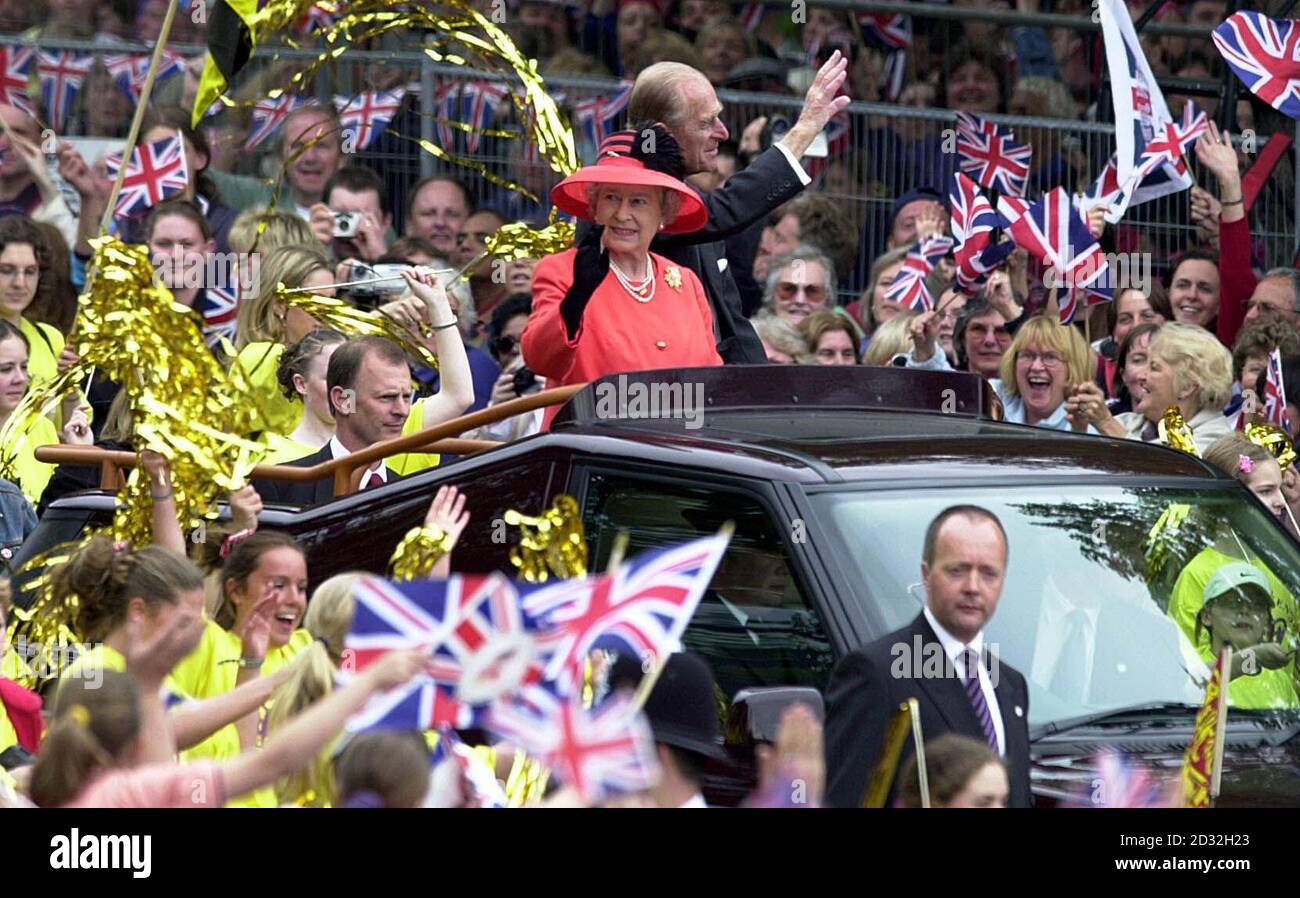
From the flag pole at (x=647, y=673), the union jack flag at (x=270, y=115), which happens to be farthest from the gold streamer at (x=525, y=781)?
the union jack flag at (x=270, y=115)

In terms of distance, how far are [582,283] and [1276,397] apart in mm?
3164

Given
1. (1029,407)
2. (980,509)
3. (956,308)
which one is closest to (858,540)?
(980,509)

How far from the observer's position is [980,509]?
19.0 ft

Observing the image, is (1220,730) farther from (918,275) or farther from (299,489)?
(918,275)

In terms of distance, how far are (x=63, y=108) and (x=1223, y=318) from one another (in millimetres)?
6310

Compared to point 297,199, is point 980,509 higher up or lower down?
lower down

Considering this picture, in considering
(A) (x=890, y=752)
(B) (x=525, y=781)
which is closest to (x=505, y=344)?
(B) (x=525, y=781)

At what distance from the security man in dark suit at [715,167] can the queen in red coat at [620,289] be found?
0.18m

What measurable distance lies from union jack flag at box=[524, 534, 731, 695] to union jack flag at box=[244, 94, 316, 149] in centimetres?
658

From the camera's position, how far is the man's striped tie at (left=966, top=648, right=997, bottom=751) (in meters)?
5.60

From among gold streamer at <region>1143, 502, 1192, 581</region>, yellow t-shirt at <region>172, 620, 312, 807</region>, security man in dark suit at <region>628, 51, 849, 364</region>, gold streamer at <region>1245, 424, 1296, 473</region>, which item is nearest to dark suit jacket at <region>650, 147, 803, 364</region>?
security man in dark suit at <region>628, 51, 849, 364</region>

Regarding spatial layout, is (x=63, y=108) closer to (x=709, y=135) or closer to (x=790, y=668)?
(x=709, y=135)

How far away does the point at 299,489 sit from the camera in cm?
796

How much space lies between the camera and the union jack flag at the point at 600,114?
12336 millimetres
